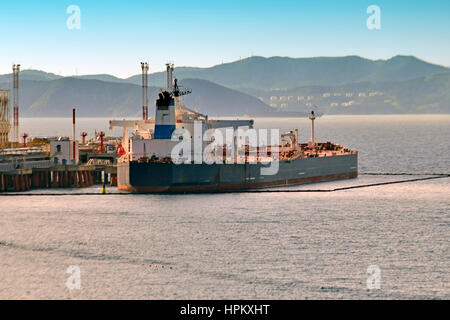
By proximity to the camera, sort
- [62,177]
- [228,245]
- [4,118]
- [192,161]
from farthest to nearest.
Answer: [4,118], [62,177], [192,161], [228,245]

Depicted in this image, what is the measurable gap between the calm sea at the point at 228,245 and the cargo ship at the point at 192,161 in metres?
2.05

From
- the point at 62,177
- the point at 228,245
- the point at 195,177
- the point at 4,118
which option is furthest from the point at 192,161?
the point at 4,118

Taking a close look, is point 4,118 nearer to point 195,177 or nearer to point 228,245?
point 195,177

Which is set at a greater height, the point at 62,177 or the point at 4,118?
the point at 4,118

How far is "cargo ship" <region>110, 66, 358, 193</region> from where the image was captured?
56.8 m

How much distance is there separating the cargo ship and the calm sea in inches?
A: 80.9

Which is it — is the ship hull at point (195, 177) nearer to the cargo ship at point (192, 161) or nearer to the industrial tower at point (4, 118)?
the cargo ship at point (192, 161)

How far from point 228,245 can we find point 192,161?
21133 millimetres

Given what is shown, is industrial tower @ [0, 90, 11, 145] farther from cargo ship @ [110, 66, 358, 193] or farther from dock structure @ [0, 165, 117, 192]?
cargo ship @ [110, 66, 358, 193]

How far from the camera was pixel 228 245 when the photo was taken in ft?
123

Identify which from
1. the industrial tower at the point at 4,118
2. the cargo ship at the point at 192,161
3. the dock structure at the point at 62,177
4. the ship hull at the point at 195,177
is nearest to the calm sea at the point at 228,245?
the ship hull at the point at 195,177

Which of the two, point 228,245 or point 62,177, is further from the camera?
point 62,177

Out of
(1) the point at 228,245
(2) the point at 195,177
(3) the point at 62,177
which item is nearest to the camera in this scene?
(1) the point at 228,245

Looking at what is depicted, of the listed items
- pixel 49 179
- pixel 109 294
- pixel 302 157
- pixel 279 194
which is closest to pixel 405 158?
pixel 302 157
